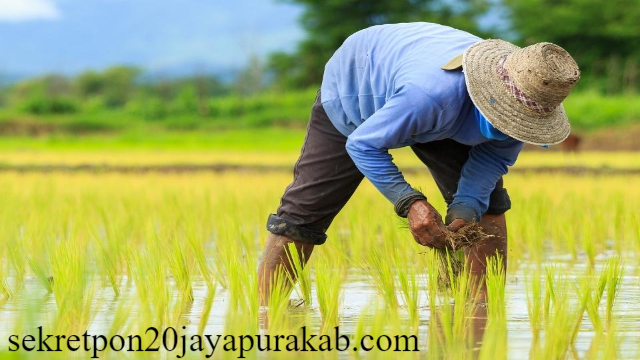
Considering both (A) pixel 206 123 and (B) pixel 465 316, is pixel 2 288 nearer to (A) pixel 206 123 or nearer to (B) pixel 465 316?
(B) pixel 465 316

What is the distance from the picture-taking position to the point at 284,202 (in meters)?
3.52

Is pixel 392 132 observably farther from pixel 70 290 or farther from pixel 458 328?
pixel 70 290

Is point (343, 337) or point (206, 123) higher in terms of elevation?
point (343, 337)

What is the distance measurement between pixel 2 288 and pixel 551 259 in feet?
7.67

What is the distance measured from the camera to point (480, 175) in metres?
3.24

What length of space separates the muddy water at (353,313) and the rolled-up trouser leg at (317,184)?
0.92 feet

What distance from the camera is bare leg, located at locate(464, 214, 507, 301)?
3424 millimetres

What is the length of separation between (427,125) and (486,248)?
29.9 inches

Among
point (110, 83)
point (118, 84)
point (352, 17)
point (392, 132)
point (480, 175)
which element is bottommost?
point (110, 83)

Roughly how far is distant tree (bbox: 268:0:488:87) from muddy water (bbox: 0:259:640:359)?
23.5 metres

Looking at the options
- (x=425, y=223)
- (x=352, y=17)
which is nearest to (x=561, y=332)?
(x=425, y=223)

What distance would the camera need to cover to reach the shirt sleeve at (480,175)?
3.20 metres

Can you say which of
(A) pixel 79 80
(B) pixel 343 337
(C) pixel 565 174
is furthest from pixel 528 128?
(A) pixel 79 80

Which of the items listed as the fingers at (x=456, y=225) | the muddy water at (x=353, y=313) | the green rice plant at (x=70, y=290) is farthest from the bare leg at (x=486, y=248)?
the green rice plant at (x=70, y=290)
